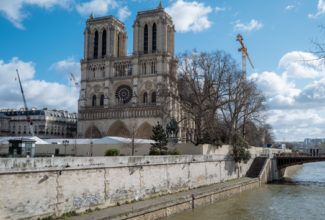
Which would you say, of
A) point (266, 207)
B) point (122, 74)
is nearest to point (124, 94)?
point (122, 74)

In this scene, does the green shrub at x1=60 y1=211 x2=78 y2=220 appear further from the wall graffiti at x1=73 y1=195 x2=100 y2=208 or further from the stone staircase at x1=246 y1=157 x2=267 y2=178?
the stone staircase at x1=246 y1=157 x2=267 y2=178

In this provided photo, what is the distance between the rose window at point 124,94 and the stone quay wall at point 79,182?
38.3 m

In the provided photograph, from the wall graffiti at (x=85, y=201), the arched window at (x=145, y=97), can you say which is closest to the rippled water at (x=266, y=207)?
the wall graffiti at (x=85, y=201)

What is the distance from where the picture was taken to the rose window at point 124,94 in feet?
200

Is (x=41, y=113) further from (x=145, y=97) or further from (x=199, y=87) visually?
(x=199, y=87)

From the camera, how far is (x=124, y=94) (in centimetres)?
6128

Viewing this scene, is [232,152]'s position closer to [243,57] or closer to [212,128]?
[212,128]

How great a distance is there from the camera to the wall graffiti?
49.2 feet

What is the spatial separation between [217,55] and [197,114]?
257 inches

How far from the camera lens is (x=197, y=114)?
3036 cm

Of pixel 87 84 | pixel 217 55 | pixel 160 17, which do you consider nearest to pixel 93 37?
pixel 87 84

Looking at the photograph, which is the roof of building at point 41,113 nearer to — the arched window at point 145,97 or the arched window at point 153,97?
the arched window at point 145,97

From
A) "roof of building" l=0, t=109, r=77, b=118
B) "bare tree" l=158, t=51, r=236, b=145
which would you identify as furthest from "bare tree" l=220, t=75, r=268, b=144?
"roof of building" l=0, t=109, r=77, b=118

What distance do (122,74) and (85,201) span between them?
1899 inches
